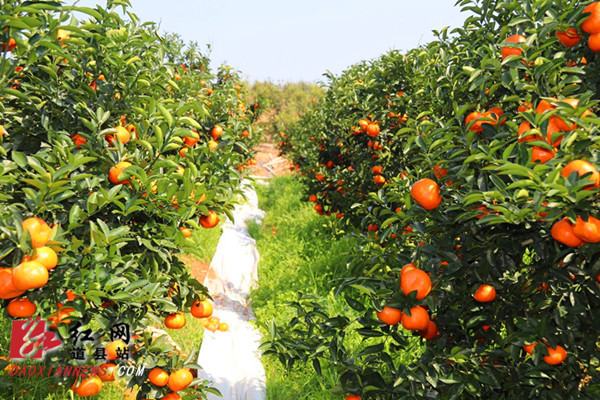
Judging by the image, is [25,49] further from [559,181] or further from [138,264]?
[559,181]

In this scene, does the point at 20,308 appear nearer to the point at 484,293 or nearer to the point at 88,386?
the point at 88,386

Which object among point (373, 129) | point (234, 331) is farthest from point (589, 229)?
point (234, 331)

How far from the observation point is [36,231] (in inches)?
58.1

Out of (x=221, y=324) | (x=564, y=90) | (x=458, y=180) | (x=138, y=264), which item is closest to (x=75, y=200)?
(x=138, y=264)

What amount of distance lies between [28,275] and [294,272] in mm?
4665

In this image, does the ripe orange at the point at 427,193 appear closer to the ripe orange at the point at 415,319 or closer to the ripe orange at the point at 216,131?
the ripe orange at the point at 415,319

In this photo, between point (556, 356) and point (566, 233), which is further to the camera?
point (556, 356)

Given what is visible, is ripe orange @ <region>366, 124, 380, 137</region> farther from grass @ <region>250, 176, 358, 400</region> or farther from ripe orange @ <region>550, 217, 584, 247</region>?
ripe orange @ <region>550, 217, 584, 247</region>

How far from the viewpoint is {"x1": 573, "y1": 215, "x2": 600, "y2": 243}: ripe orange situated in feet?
4.02

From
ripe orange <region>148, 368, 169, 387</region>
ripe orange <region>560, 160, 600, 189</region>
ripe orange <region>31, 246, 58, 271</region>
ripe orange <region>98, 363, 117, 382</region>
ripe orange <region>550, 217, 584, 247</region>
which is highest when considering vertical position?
ripe orange <region>31, 246, 58, 271</region>

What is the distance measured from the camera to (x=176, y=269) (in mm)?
2244

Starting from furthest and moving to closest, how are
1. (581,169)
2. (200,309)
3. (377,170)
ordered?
(377,170), (200,309), (581,169)

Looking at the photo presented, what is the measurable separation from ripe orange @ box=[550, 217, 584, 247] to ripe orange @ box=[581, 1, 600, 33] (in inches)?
29.6

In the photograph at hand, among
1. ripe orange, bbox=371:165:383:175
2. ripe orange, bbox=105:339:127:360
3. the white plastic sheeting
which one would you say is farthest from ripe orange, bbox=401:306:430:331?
ripe orange, bbox=371:165:383:175
